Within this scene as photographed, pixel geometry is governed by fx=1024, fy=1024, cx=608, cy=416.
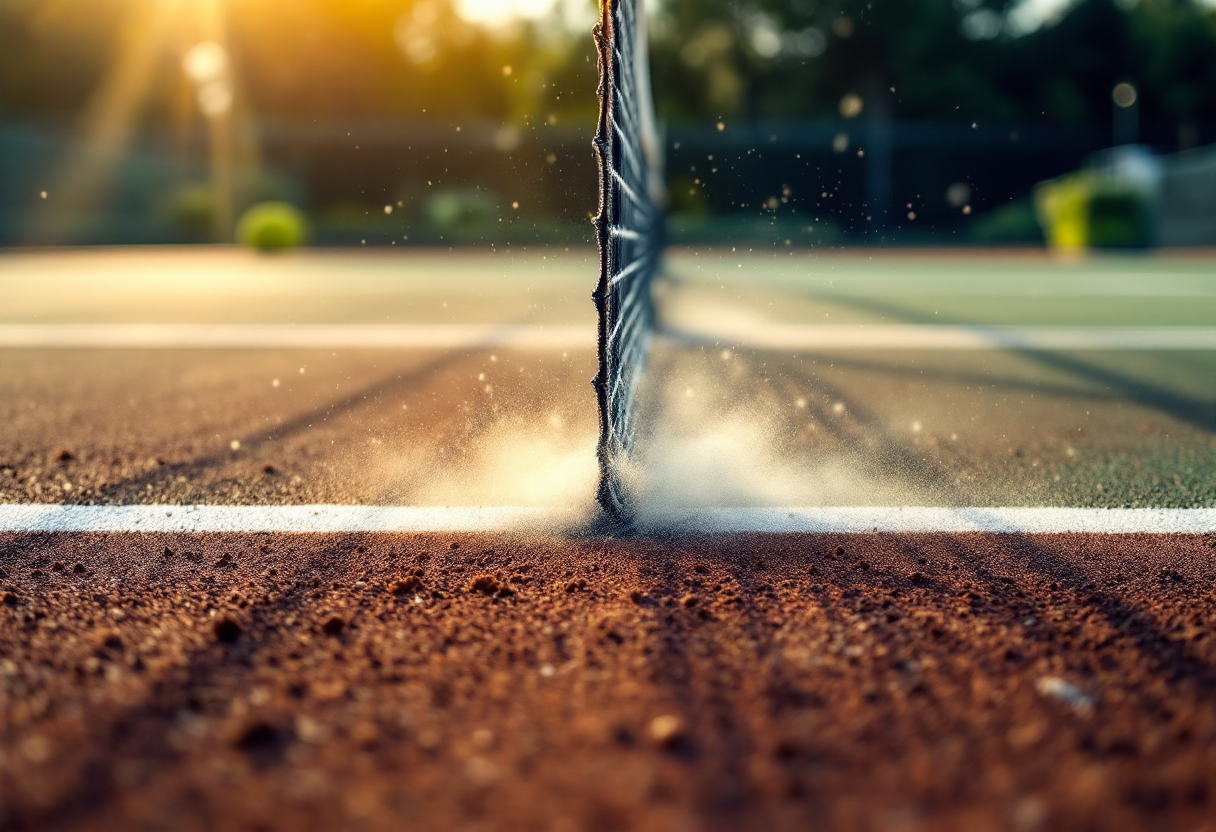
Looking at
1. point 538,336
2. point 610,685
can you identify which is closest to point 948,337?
point 538,336

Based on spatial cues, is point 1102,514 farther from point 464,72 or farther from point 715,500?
point 464,72

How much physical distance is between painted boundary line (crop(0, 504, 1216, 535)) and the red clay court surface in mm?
58

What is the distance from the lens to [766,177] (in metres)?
30.7

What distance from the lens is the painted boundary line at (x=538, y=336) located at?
6891mm

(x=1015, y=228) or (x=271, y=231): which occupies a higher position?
(x=271, y=231)

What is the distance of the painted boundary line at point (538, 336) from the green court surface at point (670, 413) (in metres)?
0.16

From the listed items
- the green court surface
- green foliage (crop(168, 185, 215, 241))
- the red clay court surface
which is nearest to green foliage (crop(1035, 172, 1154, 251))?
the green court surface

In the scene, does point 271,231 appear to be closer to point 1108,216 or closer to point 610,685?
point 1108,216

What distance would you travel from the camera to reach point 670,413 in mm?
4395

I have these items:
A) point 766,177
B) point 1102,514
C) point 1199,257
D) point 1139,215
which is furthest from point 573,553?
point 766,177

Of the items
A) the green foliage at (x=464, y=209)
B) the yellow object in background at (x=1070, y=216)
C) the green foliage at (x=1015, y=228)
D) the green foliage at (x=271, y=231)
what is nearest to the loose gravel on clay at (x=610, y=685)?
the green foliage at (x=271, y=231)

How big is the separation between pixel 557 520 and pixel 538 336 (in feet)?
15.6

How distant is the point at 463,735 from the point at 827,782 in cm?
55

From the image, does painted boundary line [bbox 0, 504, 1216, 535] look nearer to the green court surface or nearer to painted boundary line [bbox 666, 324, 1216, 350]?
the green court surface
